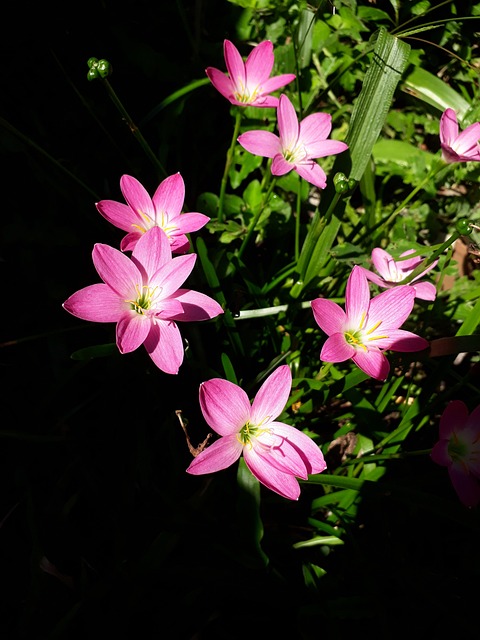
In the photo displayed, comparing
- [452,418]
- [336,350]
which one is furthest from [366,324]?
[452,418]

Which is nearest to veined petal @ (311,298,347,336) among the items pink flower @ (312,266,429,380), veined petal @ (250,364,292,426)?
pink flower @ (312,266,429,380)

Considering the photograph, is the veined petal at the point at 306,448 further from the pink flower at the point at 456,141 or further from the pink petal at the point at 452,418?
the pink flower at the point at 456,141

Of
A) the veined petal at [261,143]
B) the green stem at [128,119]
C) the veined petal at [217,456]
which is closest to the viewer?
the veined petal at [217,456]

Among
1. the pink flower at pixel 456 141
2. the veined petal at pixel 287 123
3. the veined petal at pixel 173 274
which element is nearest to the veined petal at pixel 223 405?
the veined petal at pixel 173 274

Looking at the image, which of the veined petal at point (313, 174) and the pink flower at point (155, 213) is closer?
the pink flower at point (155, 213)

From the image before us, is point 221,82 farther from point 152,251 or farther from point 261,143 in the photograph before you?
point 152,251

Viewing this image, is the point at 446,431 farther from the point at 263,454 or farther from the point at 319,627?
the point at 319,627

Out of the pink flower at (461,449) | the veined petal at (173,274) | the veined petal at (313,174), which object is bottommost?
the pink flower at (461,449)

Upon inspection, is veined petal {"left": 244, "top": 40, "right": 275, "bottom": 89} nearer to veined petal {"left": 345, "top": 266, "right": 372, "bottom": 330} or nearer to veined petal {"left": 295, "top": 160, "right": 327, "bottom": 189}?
veined petal {"left": 295, "top": 160, "right": 327, "bottom": 189}
